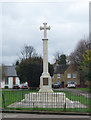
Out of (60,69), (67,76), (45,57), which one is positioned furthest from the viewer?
(60,69)

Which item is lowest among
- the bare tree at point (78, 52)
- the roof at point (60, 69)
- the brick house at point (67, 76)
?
the brick house at point (67, 76)

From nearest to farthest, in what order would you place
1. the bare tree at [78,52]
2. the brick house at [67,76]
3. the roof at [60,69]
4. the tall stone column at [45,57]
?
the tall stone column at [45,57] < the bare tree at [78,52] < the brick house at [67,76] < the roof at [60,69]

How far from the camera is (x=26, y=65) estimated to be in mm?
37500

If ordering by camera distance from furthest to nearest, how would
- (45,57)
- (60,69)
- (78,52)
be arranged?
(60,69) < (78,52) < (45,57)

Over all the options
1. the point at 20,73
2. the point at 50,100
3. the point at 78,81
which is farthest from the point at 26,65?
the point at 78,81

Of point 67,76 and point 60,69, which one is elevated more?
point 60,69

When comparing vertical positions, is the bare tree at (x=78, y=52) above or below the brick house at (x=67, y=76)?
above

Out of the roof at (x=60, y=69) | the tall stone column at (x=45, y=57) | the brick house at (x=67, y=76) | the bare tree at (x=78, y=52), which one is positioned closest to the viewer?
the tall stone column at (x=45, y=57)

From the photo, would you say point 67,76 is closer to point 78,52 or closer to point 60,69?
point 60,69

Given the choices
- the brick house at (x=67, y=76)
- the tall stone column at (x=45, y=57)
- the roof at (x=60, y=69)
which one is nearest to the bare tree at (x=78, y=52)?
the brick house at (x=67, y=76)

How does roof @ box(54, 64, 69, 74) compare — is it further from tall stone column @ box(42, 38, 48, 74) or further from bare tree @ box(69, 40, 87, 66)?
tall stone column @ box(42, 38, 48, 74)

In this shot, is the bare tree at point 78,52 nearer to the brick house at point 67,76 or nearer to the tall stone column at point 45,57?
the brick house at point 67,76

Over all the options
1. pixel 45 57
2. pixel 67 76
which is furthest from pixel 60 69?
pixel 45 57

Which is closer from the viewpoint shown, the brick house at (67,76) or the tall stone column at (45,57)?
the tall stone column at (45,57)
